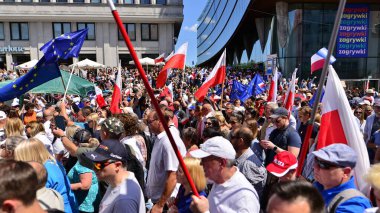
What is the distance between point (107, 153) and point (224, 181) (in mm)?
980

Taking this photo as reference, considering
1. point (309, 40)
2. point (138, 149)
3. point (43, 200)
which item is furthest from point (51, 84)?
point (309, 40)

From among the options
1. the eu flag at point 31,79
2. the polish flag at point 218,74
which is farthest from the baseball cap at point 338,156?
the polish flag at point 218,74

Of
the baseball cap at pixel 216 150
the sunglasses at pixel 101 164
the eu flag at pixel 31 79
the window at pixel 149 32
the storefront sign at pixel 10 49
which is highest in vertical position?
the window at pixel 149 32

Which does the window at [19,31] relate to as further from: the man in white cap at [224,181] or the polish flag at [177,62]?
the man in white cap at [224,181]

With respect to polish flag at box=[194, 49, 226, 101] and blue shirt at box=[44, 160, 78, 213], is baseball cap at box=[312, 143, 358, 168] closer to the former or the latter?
blue shirt at box=[44, 160, 78, 213]

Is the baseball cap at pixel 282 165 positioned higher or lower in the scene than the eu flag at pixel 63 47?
lower

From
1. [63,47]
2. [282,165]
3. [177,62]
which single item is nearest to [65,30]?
[177,62]

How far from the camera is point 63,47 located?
7273mm

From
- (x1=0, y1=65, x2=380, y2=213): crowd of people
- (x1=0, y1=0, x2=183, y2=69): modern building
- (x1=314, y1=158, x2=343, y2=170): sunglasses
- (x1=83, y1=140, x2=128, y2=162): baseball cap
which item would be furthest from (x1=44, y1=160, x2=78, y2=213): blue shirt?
(x1=0, y1=0, x2=183, y2=69): modern building

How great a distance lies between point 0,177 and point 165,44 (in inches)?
1723

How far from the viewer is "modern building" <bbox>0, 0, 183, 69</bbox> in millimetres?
42719

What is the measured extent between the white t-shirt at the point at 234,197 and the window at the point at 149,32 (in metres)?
43.3

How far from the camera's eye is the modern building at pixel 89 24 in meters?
42.7

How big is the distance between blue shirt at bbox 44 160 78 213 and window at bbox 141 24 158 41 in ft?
140
